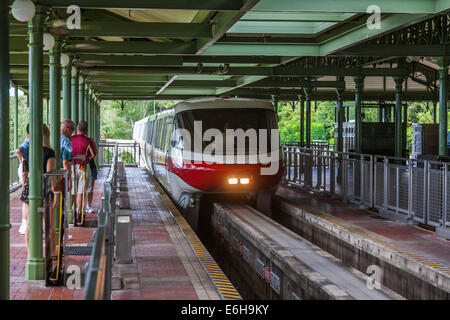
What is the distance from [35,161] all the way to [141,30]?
577 cm

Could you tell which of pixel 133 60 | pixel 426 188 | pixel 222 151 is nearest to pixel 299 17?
pixel 222 151

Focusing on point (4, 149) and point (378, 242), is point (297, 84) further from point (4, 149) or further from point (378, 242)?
point (4, 149)

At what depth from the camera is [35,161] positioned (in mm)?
8719

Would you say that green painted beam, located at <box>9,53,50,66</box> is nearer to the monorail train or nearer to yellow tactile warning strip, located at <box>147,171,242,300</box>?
the monorail train

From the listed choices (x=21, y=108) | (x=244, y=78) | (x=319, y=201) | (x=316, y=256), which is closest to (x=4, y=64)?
(x=316, y=256)

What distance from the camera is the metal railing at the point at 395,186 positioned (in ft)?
40.4

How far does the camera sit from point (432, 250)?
1084cm

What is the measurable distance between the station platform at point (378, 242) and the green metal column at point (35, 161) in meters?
A: 5.13

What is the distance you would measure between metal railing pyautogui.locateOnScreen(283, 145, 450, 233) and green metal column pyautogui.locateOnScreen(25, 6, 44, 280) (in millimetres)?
6929

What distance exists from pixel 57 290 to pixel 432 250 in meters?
5.92

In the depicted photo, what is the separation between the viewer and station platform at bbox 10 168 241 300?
7977 millimetres

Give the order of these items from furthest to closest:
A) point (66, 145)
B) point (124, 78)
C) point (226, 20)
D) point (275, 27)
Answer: point (124, 78) → point (275, 27) → point (66, 145) → point (226, 20)

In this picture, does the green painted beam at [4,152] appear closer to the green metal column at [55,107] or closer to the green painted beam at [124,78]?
the green metal column at [55,107]
